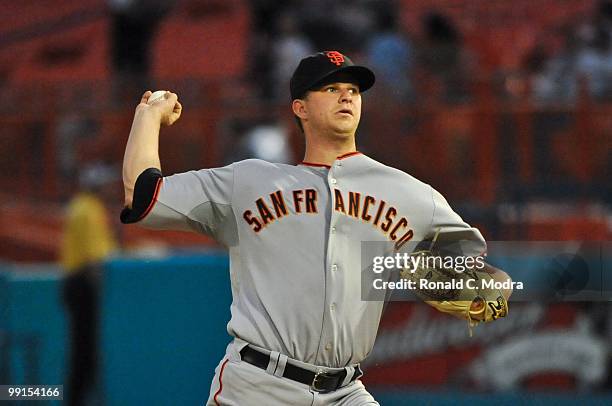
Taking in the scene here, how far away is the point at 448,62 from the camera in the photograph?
10.6 m

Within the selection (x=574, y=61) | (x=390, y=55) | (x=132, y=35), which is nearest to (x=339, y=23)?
(x=390, y=55)

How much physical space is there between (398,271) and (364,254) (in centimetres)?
20

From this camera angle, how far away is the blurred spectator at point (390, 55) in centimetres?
1016

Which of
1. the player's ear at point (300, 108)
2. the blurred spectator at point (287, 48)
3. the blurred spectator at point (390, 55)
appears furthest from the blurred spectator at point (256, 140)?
the player's ear at point (300, 108)

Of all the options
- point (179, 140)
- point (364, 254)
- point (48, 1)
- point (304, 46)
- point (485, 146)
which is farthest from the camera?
point (48, 1)

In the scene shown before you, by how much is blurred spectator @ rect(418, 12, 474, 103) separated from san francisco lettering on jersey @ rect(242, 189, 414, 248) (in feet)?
18.8

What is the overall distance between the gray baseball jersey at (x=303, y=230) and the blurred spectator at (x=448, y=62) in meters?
5.68

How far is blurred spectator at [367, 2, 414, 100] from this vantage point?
10164mm

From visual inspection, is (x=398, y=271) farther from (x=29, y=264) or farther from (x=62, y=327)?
(x=29, y=264)

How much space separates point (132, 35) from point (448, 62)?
529 centimetres

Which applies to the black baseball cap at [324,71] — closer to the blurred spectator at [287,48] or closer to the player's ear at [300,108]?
the player's ear at [300,108]

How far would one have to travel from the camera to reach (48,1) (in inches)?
626

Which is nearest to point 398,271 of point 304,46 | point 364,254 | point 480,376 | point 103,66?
point 364,254

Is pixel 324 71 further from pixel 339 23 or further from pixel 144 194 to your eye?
pixel 339 23
